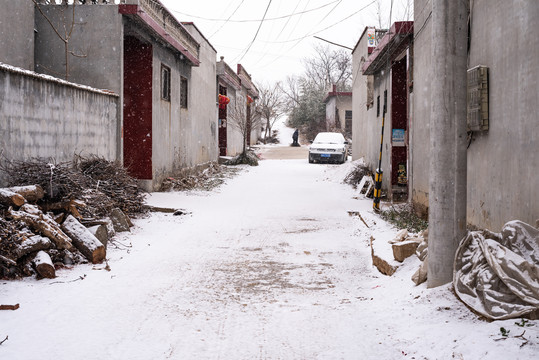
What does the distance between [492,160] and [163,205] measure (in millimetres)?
7439

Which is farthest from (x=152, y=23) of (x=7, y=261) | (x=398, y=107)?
(x=7, y=261)

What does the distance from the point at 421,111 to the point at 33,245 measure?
7215mm

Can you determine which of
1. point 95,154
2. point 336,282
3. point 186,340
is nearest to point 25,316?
point 186,340

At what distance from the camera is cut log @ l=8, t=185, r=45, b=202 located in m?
6.11

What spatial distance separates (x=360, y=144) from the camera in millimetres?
20688

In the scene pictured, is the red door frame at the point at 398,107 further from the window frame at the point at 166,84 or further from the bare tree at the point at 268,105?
the bare tree at the point at 268,105

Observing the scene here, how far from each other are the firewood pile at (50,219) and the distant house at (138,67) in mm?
3821

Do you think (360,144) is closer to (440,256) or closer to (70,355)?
(440,256)

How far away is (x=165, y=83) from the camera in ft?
49.3

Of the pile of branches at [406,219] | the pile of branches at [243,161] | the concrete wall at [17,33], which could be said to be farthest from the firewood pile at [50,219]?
the pile of branches at [243,161]

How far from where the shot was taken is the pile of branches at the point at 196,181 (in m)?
14.5

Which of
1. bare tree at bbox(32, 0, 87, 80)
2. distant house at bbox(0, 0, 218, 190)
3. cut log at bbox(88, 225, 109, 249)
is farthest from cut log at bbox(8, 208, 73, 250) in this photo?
bare tree at bbox(32, 0, 87, 80)

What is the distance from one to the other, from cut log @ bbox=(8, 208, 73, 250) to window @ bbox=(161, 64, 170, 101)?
901 cm

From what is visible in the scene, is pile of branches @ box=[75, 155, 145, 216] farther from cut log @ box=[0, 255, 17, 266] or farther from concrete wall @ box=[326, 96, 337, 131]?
concrete wall @ box=[326, 96, 337, 131]
